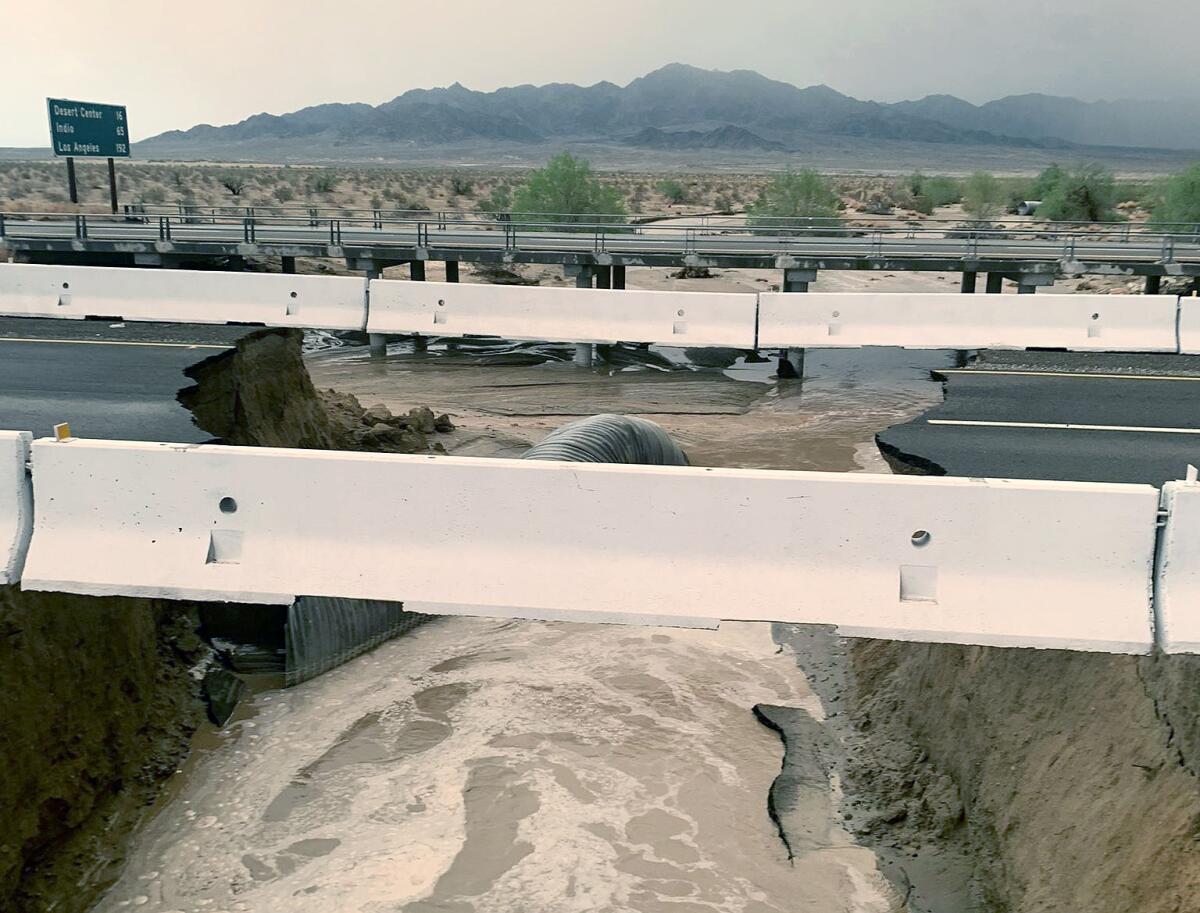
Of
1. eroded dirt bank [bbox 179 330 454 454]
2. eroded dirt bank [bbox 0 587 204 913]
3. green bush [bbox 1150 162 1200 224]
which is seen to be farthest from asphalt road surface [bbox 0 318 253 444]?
green bush [bbox 1150 162 1200 224]

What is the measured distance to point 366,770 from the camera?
8406mm

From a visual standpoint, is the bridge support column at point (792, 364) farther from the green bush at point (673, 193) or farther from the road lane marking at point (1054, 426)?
the green bush at point (673, 193)

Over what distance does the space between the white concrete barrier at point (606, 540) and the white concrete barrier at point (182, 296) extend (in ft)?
37.4

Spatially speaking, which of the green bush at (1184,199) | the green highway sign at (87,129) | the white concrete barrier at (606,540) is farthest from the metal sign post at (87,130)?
the green bush at (1184,199)

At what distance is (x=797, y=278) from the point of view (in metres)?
23.8

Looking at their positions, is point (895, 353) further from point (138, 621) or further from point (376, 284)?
point (138, 621)

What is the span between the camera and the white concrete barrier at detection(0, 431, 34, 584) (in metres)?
6.40

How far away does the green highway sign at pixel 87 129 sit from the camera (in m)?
32.9

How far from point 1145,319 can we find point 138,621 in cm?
1401

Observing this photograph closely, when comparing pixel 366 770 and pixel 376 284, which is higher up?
pixel 376 284

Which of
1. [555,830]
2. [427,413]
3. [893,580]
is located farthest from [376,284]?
[893,580]

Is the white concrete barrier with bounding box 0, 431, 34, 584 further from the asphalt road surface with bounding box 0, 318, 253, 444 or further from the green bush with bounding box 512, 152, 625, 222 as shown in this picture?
the green bush with bounding box 512, 152, 625, 222

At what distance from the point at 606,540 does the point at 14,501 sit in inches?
132

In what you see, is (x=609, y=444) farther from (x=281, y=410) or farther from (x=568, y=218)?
(x=568, y=218)
